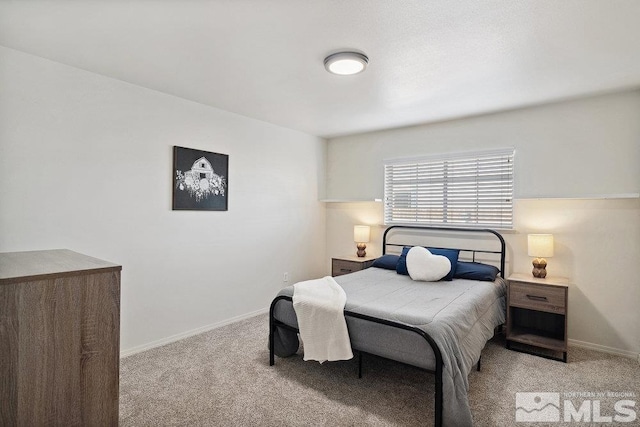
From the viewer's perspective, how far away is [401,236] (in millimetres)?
4641

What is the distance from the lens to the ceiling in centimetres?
197

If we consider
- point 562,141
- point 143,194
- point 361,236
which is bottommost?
point 361,236

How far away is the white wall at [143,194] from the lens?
2582mm

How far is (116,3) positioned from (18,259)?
5.09 feet

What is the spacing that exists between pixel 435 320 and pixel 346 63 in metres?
1.96

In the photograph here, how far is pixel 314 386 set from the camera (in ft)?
8.50

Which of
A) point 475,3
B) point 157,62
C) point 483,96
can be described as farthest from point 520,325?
point 157,62

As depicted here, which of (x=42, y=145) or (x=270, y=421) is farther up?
(x=42, y=145)

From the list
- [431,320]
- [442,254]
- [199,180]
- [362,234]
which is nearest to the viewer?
[431,320]

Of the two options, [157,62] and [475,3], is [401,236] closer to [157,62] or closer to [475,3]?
[475,3]

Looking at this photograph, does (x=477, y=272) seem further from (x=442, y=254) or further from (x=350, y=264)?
(x=350, y=264)

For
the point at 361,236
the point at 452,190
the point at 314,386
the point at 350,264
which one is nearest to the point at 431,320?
the point at 314,386

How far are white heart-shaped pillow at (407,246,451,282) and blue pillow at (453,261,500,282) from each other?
0.63 feet

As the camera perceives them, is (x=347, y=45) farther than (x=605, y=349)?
No
